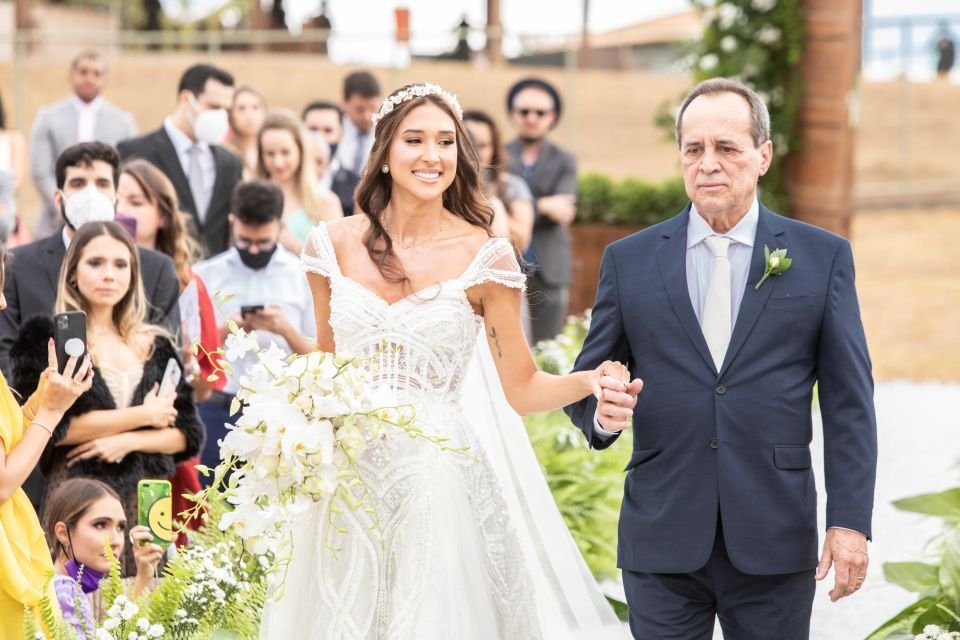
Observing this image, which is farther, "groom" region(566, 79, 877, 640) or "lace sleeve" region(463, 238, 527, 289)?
"lace sleeve" region(463, 238, 527, 289)

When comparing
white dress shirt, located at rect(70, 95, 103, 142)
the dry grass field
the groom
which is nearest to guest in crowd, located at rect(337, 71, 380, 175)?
white dress shirt, located at rect(70, 95, 103, 142)

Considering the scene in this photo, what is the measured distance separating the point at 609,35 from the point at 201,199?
30.9m

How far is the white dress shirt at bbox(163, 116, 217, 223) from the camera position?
8.55 meters

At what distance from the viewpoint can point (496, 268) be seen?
446 centimetres

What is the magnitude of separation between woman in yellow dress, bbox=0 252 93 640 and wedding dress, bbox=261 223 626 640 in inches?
29.0

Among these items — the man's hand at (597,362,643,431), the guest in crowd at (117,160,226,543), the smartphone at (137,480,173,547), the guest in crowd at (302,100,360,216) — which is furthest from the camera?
the guest in crowd at (302,100,360,216)

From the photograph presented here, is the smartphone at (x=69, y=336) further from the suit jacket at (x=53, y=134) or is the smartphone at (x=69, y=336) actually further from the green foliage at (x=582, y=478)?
the suit jacket at (x=53, y=134)

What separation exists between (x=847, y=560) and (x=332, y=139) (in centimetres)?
698

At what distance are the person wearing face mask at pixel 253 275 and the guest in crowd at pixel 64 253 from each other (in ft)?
2.38

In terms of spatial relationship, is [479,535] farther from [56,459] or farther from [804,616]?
[56,459]

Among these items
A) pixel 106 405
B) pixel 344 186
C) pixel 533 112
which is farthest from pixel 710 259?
pixel 533 112

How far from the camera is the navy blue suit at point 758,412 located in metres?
3.92

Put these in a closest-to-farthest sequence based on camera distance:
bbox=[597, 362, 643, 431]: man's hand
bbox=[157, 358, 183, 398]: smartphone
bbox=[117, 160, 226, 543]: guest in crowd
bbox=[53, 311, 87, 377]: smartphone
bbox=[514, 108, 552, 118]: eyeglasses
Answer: bbox=[597, 362, 643, 431]: man's hand, bbox=[53, 311, 87, 377]: smartphone, bbox=[157, 358, 183, 398]: smartphone, bbox=[117, 160, 226, 543]: guest in crowd, bbox=[514, 108, 552, 118]: eyeglasses

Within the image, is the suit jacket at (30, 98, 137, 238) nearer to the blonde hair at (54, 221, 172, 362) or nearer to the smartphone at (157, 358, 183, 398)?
the blonde hair at (54, 221, 172, 362)
